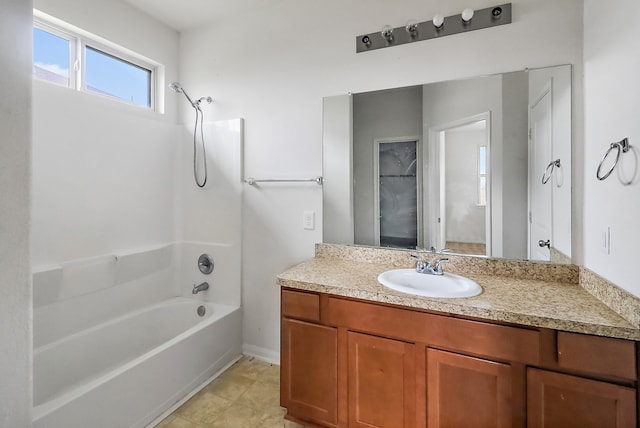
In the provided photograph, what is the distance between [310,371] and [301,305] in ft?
1.17

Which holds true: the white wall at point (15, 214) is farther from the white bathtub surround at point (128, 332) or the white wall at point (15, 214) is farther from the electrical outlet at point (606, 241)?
the electrical outlet at point (606, 241)

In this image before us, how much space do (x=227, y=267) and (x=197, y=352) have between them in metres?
0.69

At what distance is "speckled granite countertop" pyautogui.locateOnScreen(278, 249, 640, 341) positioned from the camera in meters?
1.06

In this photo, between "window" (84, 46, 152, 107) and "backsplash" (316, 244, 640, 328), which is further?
"window" (84, 46, 152, 107)

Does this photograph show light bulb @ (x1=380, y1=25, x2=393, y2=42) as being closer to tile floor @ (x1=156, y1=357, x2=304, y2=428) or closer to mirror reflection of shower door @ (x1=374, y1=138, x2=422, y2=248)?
mirror reflection of shower door @ (x1=374, y1=138, x2=422, y2=248)

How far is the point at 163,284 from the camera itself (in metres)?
2.58

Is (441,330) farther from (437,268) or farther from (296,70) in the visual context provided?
(296,70)

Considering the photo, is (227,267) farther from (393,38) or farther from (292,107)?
(393,38)

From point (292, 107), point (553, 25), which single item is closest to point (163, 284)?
point (292, 107)

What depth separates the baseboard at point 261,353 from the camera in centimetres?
232

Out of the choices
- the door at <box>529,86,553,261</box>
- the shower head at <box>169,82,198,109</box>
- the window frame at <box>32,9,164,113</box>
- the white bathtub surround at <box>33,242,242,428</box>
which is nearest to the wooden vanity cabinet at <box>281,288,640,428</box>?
the door at <box>529,86,553,261</box>

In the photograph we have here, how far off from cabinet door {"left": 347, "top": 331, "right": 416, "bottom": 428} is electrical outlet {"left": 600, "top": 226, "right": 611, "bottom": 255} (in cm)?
95

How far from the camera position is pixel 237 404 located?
184cm

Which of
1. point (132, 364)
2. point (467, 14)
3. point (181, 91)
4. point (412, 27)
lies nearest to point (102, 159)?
point (181, 91)
